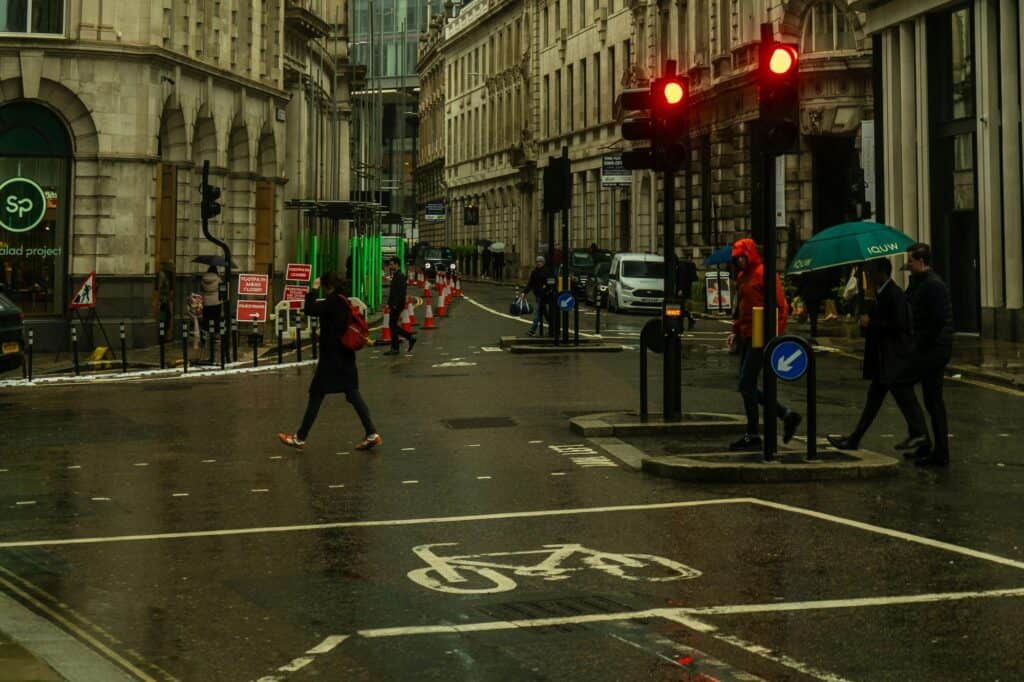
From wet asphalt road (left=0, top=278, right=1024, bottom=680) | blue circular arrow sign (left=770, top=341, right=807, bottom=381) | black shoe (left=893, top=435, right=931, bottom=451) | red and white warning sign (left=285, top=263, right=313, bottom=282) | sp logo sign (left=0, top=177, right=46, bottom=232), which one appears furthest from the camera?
red and white warning sign (left=285, top=263, right=313, bottom=282)

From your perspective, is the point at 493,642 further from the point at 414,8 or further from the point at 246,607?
the point at 414,8

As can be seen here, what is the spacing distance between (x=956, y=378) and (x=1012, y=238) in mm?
9366

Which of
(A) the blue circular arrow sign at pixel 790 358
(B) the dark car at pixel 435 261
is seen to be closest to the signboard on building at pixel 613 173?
(B) the dark car at pixel 435 261

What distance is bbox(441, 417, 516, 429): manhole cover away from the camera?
17.6m

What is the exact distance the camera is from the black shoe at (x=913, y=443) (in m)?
14.1

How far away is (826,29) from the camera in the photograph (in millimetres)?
51844

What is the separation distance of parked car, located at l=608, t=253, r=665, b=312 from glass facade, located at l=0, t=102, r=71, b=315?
2123cm

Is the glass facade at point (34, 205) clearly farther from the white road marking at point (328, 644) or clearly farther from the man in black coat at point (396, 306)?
the white road marking at point (328, 644)

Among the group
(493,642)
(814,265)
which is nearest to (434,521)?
(493,642)

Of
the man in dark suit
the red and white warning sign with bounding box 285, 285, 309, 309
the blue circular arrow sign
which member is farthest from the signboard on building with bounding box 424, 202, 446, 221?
the blue circular arrow sign

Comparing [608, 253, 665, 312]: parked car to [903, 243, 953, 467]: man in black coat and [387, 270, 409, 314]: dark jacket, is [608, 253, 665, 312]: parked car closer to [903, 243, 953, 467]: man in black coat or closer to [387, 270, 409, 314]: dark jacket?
[387, 270, 409, 314]: dark jacket

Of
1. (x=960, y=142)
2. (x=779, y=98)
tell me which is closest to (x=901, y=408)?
(x=779, y=98)

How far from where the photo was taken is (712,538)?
33.7 ft

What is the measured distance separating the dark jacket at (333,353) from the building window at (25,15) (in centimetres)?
1942
